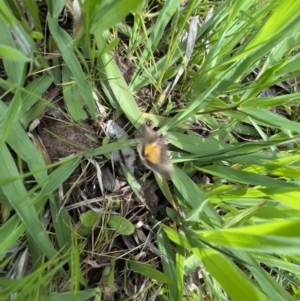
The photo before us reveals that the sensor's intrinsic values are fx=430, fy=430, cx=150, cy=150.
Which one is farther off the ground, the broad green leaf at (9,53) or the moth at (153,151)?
the broad green leaf at (9,53)

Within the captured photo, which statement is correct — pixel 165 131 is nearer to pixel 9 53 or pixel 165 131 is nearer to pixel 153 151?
pixel 153 151

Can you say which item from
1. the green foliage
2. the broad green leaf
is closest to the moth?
the green foliage

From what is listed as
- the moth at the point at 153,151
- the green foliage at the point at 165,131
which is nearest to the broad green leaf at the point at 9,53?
the green foliage at the point at 165,131

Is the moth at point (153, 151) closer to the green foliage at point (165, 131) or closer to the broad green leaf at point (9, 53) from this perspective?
the green foliage at point (165, 131)

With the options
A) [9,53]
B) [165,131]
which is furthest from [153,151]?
[9,53]

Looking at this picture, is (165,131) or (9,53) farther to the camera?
(165,131)

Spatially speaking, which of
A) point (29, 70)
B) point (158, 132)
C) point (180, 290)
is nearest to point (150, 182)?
point (158, 132)

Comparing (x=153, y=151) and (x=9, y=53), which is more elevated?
(x=9, y=53)

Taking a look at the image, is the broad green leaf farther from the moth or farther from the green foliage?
the moth
